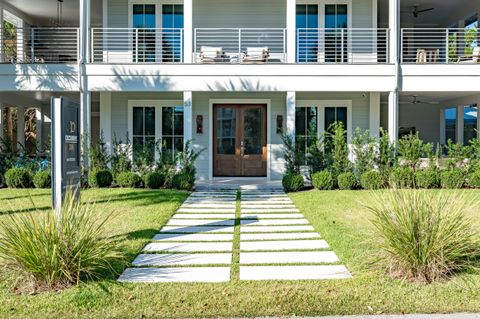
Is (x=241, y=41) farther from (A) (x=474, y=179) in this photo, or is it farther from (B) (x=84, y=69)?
(A) (x=474, y=179)

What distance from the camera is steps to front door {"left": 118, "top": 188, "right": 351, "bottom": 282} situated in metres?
4.92

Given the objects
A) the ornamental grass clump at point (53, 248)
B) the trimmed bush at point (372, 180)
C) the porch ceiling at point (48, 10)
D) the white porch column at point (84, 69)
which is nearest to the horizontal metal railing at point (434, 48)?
the trimmed bush at point (372, 180)

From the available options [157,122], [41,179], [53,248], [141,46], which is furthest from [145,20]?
[53,248]

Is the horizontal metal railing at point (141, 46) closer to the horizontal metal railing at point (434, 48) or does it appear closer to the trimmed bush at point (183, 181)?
the trimmed bush at point (183, 181)

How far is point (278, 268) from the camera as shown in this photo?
5.13 meters

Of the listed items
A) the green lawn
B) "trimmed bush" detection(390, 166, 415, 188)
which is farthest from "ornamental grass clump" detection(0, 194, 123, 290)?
"trimmed bush" detection(390, 166, 415, 188)

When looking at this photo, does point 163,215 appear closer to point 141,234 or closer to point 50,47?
point 141,234

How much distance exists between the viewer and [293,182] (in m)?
12.0

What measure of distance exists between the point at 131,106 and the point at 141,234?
886cm

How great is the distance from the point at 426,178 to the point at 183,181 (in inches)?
245

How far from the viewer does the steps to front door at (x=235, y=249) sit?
16.1 ft

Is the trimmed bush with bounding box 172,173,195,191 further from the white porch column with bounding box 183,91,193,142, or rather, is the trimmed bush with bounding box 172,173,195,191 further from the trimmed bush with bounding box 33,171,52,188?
the trimmed bush with bounding box 33,171,52,188

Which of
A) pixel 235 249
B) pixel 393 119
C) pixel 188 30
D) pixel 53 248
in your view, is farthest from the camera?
pixel 188 30

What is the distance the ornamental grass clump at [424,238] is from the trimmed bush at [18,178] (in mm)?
10152
